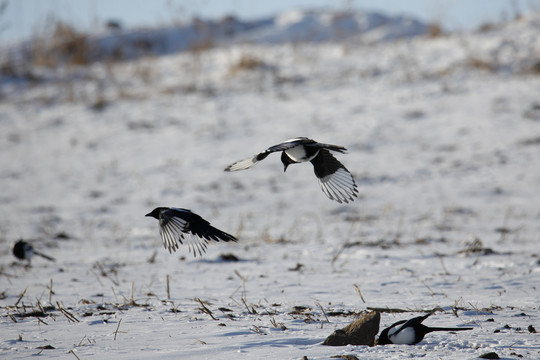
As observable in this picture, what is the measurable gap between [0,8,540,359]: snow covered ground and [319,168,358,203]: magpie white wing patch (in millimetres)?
622

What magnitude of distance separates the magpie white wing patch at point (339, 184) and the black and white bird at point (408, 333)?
105cm

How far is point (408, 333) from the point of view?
232 centimetres

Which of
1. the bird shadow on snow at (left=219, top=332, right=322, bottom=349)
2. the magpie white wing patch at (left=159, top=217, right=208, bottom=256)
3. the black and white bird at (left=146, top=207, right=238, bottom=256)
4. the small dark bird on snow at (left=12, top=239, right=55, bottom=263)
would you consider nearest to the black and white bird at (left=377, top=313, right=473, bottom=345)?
the bird shadow on snow at (left=219, top=332, right=322, bottom=349)

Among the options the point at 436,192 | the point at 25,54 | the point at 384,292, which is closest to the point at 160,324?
the point at 384,292

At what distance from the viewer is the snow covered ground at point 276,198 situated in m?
2.74

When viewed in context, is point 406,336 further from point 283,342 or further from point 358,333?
point 283,342

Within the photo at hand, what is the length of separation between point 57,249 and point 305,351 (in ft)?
13.4

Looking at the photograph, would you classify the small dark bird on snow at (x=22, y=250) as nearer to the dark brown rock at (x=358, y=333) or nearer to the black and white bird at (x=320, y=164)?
the black and white bird at (x=320, y=164)

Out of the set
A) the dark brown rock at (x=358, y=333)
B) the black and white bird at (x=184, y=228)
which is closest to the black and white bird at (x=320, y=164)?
the black and white bird at (x=184, y=228)

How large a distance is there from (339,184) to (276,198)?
13.9ft

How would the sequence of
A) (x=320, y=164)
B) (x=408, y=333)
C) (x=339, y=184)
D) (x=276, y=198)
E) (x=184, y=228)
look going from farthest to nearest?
(x=276, y=198)
(x=320, y=164)
(x=339, y=184)
(x=184, y=228)
(x=408, y=333)

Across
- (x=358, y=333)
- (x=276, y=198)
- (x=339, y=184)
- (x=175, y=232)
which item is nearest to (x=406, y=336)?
(x=358, y=333)

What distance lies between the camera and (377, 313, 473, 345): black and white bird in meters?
2.32

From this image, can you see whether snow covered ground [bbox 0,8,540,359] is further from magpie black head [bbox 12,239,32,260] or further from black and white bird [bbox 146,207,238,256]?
black and white bird [bbox 146,207,238,256]
